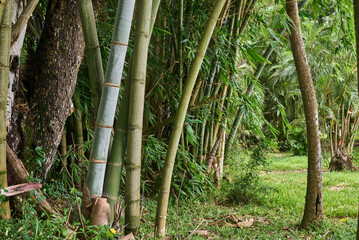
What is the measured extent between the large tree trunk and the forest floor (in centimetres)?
91

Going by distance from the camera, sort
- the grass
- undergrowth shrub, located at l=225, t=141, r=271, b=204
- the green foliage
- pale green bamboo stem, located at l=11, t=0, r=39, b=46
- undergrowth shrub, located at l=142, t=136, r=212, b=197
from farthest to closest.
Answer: the green foliage
undergrowth shrub, located at l=225, t=141, r=271, b=204
undergrowth shrub, located at l=142, t=136, r=212, b=197
the grass
pale green bamboo stem, located at l=11, t=0, r=39, b=46

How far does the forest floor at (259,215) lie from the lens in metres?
2.93

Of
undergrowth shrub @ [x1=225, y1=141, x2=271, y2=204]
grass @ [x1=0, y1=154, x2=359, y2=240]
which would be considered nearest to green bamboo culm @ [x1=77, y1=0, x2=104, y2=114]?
grass @ [x1=0, y1=154, x2=359, y2=240]

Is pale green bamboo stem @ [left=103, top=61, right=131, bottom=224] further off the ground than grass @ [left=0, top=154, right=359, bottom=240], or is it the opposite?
pale green bamboo stem @ [left=103, top=61, right=131, bottom=224]

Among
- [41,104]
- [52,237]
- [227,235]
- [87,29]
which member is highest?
[87,29]

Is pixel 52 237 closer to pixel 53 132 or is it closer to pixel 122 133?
pixel 122 133

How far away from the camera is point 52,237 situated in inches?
54.7

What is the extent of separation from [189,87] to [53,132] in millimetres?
1058

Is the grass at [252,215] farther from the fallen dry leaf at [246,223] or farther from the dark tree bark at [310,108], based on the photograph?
the dark tree bark at [310,108]

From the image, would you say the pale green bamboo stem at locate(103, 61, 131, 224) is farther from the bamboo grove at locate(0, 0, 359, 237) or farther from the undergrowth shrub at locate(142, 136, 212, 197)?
the undergrowth shrub at locate(142, 136, 212, 197)

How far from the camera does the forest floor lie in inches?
115

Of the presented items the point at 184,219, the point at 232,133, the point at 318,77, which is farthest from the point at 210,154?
the point at 318,77

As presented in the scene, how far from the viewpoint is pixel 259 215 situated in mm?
3605

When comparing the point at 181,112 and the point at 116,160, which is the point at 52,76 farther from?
the point at 116,160
